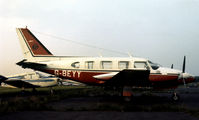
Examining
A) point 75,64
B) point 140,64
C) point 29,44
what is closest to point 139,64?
point 140,64

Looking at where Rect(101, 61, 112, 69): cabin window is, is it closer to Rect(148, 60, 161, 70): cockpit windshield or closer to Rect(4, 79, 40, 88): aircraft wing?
Rect(148, 60, 161, 70): cockpit windshield

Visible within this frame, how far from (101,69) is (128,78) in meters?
2.52

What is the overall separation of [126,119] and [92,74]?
7265 mm

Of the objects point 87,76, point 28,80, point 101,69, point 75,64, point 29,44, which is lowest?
point 28,80

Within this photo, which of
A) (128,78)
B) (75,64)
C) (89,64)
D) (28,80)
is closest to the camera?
(128,78)

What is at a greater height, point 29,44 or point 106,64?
point 29,44

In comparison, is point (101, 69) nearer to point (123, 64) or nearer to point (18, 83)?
point (123, 64)

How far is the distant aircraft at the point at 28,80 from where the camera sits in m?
21.2

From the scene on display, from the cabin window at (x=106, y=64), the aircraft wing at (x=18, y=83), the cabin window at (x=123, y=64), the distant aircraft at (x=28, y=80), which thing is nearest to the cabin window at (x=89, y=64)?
the cabin window at (x=106, y=64)

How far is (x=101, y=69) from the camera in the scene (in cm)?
1357

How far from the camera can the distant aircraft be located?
2117cm

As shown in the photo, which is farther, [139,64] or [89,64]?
[89,64]

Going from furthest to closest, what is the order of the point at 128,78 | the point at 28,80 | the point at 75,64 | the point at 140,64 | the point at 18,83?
1. the point at 28,80
2. the point at 18,83
3. the point at 75,64
4. the point at 140,64
5. the point at 128,78

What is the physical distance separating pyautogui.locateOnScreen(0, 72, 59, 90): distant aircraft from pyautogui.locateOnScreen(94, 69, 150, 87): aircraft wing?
11.4 meters
